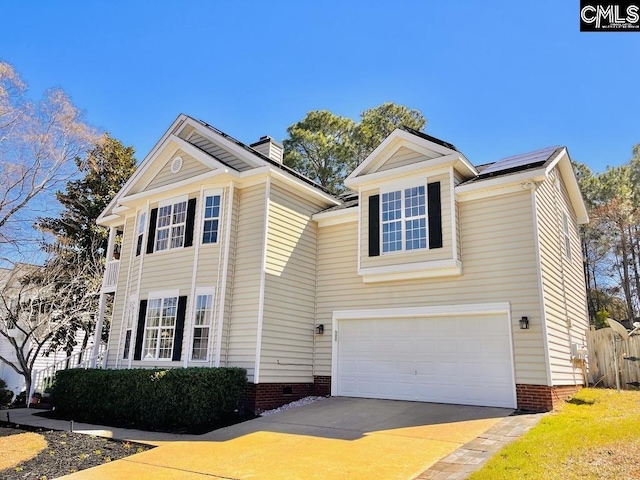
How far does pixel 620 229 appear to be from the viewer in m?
29.0

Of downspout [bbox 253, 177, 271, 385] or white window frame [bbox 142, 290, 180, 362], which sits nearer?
downspout [bbox 253, 177, 271, 385]

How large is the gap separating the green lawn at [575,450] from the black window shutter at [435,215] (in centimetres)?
474

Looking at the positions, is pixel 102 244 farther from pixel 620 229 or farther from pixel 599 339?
pixel 620 229

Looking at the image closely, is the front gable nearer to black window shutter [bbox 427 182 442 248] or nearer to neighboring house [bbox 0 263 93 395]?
black window shutter [bbox 427 182 442 248]

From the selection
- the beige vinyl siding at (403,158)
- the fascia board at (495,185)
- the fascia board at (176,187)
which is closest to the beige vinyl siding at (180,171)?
the fascia board at (176,187)

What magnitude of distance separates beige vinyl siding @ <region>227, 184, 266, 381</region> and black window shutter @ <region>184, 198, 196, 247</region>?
151cm

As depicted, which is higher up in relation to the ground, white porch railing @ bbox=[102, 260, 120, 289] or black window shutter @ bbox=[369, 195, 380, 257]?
black window shutter @ bbox=[369, 195, 380, 257]

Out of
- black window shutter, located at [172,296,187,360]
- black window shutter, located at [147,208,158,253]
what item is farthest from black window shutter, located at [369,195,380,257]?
black window shutter, located at [147,208,158,253]

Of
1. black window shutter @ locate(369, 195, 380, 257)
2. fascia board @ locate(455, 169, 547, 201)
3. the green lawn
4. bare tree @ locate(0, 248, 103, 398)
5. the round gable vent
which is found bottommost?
the green lawn

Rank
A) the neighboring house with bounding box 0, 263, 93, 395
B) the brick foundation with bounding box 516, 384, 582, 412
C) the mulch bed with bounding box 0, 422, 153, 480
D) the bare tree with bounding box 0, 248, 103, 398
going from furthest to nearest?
the bare tree with bounding box 0, 248, 103, 398
the neighboring house with bounding box 0, 263, 93, 395
the brick foundation with bounding box 516, 384, 582, 412
the mulch bed with bounding box 0, 422, 153, 480

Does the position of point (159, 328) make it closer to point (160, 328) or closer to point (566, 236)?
point (160, 328)

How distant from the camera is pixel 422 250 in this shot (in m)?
12.6

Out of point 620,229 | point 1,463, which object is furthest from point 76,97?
point 620,229

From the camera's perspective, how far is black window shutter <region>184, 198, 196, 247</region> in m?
14.3
